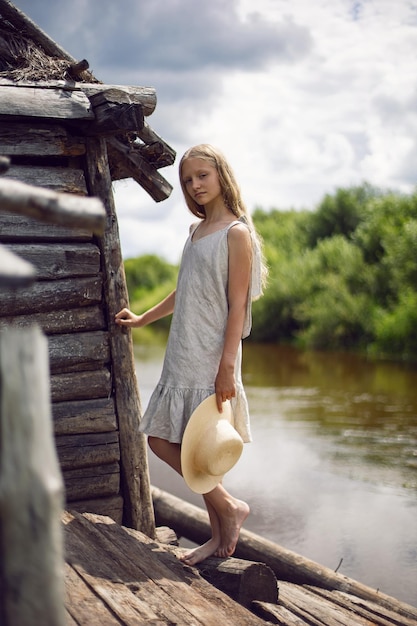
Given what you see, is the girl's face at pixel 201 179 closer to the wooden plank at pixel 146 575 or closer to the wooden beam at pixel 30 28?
the wooden beam at pixel 30 28

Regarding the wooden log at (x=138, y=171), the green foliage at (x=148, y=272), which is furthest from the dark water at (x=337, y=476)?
the green foliage at (x=148, y=272)

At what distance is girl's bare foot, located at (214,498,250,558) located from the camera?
13.3 ft

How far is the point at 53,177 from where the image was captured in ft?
14.9

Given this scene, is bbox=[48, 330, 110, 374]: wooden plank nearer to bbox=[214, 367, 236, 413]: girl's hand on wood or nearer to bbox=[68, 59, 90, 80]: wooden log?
bbox=[214, 367, 236, 413]: girl's hand on wood

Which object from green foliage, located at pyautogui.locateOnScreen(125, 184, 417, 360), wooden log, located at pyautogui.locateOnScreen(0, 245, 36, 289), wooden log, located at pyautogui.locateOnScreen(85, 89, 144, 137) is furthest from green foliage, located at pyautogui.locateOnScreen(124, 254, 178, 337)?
wooden log, located at pyautogui.locateOnScreen(0, 245, 36, 289)

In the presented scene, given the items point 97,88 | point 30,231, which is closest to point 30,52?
point 97,88

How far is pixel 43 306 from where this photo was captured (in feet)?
14.5

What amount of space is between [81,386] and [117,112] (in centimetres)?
156

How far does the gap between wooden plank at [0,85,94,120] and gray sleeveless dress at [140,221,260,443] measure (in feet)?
3.51

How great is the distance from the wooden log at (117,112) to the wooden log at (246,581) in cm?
242


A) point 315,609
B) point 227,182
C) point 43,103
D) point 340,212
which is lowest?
point 315,609

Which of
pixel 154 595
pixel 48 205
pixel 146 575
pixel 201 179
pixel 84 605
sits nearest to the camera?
pixel 48 205

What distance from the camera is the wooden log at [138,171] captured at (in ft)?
15.7

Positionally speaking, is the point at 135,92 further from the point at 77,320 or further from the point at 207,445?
the point at 207,445
